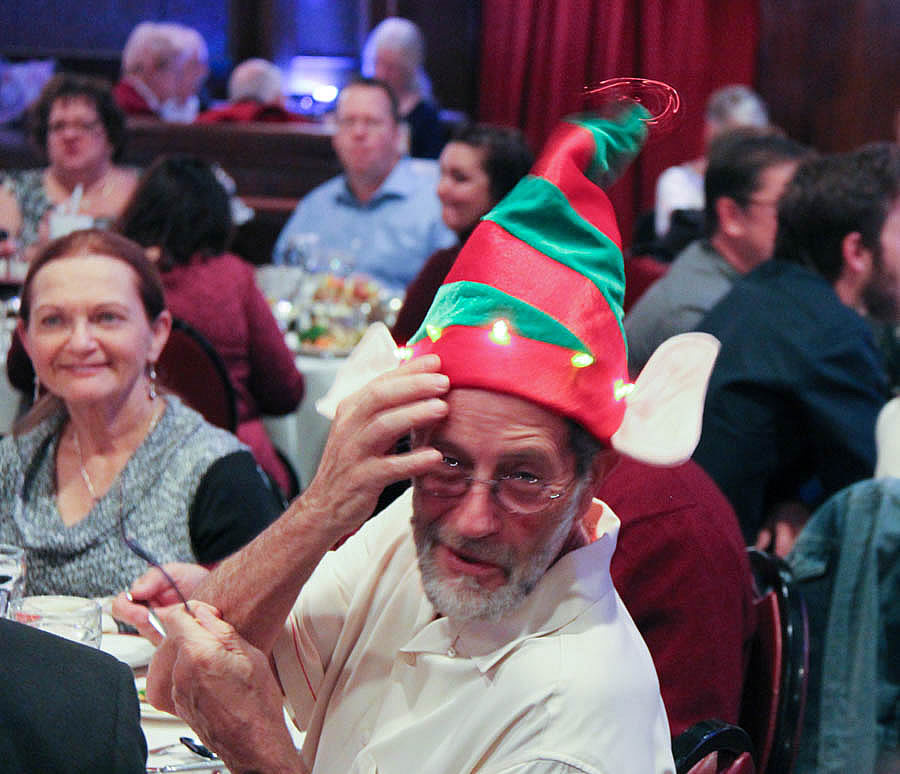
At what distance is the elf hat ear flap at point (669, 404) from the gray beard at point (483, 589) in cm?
11

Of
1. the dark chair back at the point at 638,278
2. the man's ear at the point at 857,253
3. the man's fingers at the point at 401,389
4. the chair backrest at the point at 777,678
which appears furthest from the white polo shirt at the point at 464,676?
the dark chair back at the point at 638,278

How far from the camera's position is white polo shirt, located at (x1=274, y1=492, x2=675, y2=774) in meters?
1.24

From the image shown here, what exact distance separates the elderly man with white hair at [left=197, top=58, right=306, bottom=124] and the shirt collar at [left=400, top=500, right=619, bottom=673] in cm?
661

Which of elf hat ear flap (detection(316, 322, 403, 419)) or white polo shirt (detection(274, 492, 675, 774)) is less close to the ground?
elf hat ear flap (detection(316, 322, 403, 419))

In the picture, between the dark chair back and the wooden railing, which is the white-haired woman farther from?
the dark chair back

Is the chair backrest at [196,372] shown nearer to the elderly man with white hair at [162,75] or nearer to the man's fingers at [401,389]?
the man's fingers at [401,389]

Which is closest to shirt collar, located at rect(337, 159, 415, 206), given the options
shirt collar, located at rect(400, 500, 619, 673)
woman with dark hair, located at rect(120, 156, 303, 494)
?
woman with dark hair, located at rect(120, 156, 303, 494)

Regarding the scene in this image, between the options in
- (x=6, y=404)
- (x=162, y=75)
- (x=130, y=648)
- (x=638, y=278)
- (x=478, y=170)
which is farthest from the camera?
(x=162, y=75)

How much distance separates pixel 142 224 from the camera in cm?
368

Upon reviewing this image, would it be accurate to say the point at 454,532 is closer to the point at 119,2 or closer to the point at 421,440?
the point at 421,440

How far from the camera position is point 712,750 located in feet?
4.57

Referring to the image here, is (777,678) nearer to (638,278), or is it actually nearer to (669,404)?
(669,404)

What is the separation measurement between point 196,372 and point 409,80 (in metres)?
4.30

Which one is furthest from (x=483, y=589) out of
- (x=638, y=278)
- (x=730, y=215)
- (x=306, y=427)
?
(x=638, y=278)
